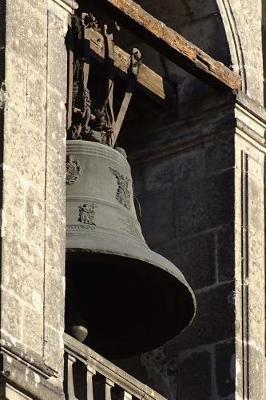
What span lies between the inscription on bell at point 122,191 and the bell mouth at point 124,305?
263 millimetres

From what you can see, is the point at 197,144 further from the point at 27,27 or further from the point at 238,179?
the point at 27,27

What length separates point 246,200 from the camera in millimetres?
14789

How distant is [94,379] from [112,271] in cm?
69

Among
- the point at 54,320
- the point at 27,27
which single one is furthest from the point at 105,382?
the point at 27,27

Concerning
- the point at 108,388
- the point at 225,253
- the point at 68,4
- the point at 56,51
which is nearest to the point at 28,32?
the point at 56,51

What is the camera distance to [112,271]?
14180 millimetres

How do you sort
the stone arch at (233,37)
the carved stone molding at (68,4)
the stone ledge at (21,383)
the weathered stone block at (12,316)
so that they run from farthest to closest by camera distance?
the stone arch at (233,37), the carved stone molding at (68,4), the weathered stone block at (12,316), the stone ledge at (21,383)

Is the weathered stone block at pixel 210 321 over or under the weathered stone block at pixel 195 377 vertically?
over

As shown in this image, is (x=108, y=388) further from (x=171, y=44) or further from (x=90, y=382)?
(x=171, y=44)

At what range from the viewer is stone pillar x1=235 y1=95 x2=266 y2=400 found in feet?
47.2

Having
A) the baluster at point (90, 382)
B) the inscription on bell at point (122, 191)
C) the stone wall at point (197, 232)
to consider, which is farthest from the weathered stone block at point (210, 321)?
the baluster at point (90, 382)

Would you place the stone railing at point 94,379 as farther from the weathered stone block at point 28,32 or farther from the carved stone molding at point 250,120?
the carved stone molding at point 250,120

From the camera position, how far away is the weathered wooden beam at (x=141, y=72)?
14.5 metres

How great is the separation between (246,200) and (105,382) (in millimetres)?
1480
